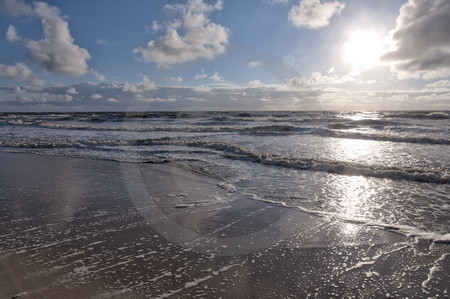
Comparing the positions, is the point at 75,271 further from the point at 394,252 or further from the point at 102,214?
the point at 394,252

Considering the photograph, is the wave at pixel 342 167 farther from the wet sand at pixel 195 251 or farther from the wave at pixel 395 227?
the wet sand at pixel 195 251

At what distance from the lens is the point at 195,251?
387 centimetres

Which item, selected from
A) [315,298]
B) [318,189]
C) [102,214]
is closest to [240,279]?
[315,298]

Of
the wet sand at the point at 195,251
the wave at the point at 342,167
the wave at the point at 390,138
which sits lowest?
the wet sand at the point at 195,251

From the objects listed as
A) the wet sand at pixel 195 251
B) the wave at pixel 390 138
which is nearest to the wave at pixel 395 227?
the wet sand at pixel 195 251

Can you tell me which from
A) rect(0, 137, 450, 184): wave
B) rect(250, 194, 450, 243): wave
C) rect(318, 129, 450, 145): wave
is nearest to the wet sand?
rect(250, 194, 450, 243): wave

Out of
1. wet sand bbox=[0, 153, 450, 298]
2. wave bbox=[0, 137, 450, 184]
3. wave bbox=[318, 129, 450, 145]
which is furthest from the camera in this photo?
wave bbox=[318, 129, 450, 145]

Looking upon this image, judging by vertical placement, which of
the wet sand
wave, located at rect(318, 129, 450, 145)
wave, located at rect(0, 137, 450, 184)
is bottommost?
the wet sand

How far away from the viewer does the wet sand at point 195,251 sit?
3.05m

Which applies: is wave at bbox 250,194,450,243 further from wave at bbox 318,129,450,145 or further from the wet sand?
wave at bbox 318,129,450,145

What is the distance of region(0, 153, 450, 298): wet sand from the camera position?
10.0 feet

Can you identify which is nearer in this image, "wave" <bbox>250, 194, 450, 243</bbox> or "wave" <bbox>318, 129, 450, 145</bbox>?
"wave" <bbox>250, 194, 450, 243</bbox>

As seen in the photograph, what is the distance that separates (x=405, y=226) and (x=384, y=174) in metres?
4.00

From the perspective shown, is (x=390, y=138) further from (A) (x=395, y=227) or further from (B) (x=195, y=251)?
(B) (x=195, y=251)
